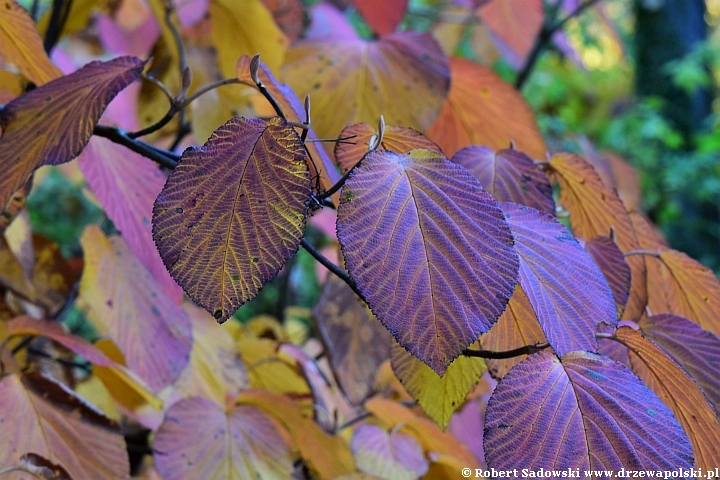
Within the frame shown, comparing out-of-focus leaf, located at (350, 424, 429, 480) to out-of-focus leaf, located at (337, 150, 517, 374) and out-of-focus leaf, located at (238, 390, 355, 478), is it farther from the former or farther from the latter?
out-of-focus leaf, located at (337, 150, 517, 374)

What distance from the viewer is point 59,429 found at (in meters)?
0.40

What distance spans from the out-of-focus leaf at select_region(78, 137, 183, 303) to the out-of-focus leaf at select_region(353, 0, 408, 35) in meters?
0.30

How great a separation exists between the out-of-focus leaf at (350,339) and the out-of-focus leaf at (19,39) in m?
0.32

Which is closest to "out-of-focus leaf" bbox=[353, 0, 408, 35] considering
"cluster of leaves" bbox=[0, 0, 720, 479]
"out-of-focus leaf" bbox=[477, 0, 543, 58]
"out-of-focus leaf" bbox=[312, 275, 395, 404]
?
"cluster of leaves" bbox=[0, 0, 720, 479]

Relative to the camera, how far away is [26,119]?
31cm

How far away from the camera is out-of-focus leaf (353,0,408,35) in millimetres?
601

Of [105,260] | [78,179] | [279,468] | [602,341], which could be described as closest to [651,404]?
[602,341]

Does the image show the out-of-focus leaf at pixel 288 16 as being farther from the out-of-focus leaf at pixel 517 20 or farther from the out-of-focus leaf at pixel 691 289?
the out-of-focus leaf at pixel 691 289

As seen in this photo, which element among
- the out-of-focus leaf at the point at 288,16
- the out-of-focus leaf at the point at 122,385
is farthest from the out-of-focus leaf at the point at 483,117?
the out-of-focus leaf at the point at 288,16

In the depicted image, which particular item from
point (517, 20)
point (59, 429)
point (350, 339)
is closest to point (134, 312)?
point (59, 429)

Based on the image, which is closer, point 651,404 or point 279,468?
point 651,404

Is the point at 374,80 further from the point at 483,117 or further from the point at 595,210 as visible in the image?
the point at 595,210

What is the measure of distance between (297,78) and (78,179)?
74 cm

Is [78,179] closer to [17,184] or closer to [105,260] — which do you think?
[105,260]
